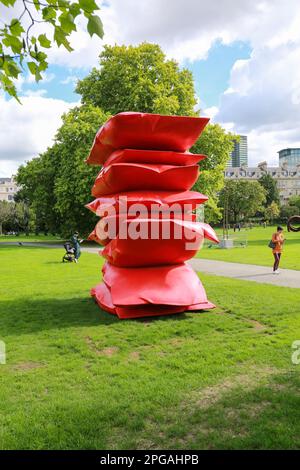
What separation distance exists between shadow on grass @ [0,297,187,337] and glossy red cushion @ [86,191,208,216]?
2.33 metres

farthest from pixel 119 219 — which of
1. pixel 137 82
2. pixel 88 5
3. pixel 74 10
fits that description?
pixel 137 82

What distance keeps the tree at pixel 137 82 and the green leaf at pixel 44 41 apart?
29407 mm

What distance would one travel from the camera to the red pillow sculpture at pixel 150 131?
29.4 feet

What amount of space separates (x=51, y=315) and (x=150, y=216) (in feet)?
10.5

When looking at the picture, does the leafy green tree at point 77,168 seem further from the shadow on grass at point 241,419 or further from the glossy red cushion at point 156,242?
the shadow on grass at point 241,419

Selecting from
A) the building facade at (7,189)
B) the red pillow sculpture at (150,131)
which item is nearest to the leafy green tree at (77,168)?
the red pillow sculpture at (150,131)

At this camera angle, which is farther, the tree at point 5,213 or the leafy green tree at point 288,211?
the leafy green tree at point 288,211

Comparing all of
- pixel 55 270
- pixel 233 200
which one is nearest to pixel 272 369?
pixel 55 270

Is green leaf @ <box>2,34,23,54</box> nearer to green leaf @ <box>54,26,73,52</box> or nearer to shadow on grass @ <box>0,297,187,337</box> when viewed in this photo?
green leaf @ <box>54,26,73,52</box>

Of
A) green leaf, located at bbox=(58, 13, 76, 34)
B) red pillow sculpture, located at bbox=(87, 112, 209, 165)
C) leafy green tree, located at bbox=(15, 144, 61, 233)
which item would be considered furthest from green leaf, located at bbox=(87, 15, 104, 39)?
leafy green tree, located at bbox=(15, 144, 61, 233)

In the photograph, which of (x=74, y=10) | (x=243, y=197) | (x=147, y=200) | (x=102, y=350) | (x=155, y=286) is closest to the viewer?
(x=74, y=10)

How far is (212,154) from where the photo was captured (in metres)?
36.9

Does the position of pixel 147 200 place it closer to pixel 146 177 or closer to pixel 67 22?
pixel 146 177

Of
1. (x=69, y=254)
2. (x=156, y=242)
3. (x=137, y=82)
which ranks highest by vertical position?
(x=137, y=82)
